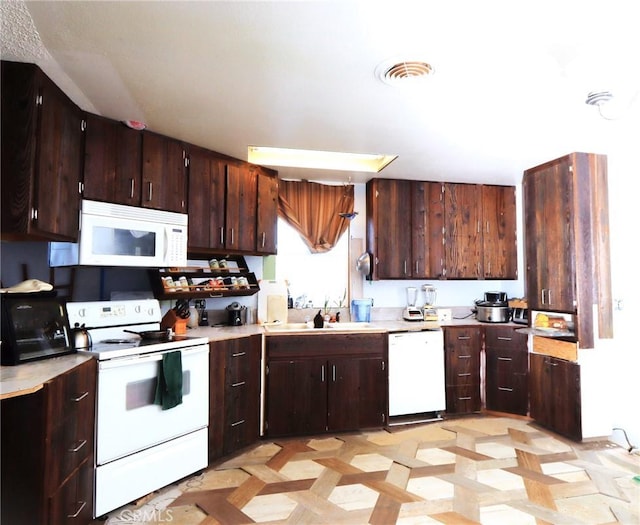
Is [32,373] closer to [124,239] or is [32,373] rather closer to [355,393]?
[124,239]

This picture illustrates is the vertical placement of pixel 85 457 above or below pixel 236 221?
below

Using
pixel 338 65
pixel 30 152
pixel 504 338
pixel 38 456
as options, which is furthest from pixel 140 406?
pixel 504 338

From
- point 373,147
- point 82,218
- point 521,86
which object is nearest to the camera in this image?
point 521,86

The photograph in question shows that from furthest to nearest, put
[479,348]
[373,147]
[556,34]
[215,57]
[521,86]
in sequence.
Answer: [479,348], [373,147], [521,86], [215,57], [556,34]

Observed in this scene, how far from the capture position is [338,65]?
2.03m

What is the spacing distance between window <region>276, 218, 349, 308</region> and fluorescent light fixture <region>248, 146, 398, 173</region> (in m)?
0.65

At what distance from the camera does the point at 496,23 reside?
1.70 m

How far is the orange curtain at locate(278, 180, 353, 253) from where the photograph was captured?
4.14 meters

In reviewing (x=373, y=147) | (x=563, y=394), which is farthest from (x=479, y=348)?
(x=373, y=147)

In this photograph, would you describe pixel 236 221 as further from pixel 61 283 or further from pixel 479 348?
pixel 479 348

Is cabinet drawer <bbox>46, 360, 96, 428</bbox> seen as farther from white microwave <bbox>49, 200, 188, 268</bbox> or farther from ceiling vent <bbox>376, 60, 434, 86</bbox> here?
ceiling vent <bbox>376, 60, 434, 86</bbox>

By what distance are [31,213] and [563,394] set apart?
397cm

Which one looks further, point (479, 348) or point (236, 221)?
point (479, 348)

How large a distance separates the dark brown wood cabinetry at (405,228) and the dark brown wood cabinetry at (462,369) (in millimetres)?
669
